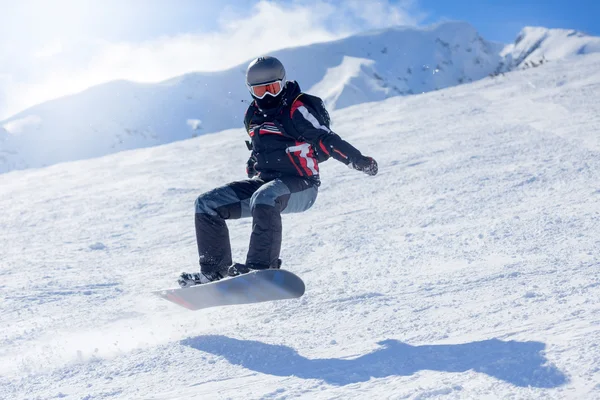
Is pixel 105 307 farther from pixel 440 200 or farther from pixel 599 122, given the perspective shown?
pixel 599 122

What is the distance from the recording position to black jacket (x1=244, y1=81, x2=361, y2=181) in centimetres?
370

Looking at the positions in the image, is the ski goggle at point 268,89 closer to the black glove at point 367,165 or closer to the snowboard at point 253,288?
the black glove at point 367,165

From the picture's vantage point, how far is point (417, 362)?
2.41 m

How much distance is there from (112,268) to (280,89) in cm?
253

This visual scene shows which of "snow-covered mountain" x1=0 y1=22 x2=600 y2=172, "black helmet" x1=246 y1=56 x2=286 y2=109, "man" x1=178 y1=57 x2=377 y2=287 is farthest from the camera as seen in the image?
"snow-covered mountain" x1=0 y1=22 x2=600 y2=172

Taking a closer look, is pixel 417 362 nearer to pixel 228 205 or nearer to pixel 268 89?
pixel 228 205

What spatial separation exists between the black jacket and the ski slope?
35.2 inches

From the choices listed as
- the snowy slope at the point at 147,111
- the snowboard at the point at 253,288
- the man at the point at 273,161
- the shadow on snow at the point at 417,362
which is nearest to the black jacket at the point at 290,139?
the man at the point at 273,161

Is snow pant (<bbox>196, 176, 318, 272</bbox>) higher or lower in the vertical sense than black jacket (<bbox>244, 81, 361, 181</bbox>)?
lower

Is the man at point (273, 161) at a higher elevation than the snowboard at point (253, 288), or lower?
higher

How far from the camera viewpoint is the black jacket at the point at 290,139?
3703mm

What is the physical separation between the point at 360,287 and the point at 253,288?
33.4 inches

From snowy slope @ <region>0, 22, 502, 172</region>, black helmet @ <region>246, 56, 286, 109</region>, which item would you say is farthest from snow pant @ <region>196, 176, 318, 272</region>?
snowy slope @ <region>0, 22, 502, 172</region>

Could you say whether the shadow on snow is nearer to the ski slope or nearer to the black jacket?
the ski slope
